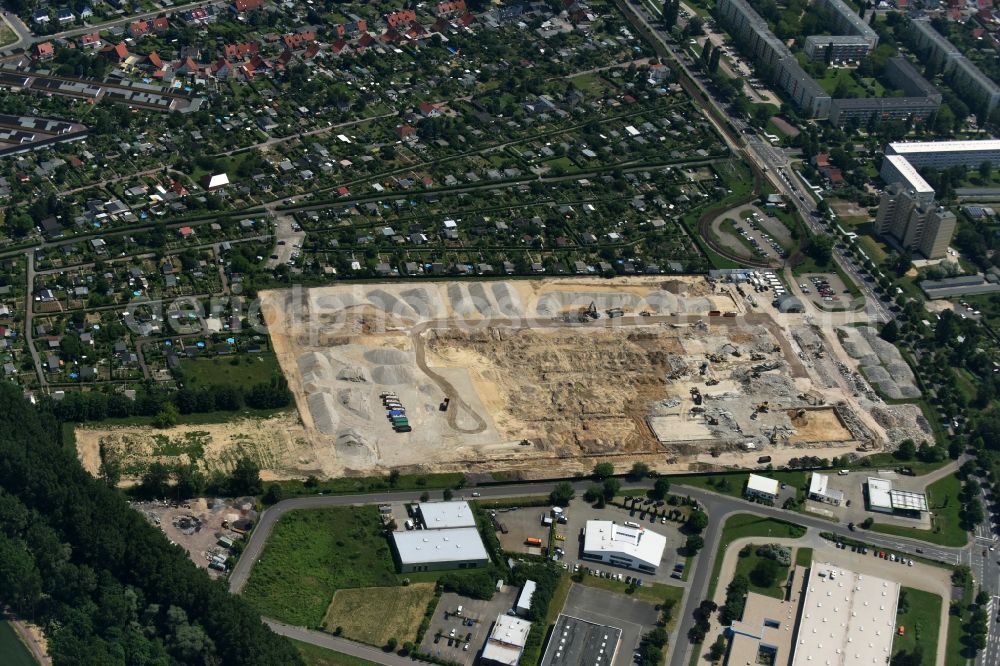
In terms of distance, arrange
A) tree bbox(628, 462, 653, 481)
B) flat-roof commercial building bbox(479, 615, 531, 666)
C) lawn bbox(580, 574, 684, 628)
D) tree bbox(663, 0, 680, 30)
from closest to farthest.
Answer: flat-roof commercial building bbox(479, 615, 531, 666)
lawn bbox(580, 574, 684, 628)
tree bbox(628, 462, 653, 481)
tree bbox(663, 0, 680, 30)

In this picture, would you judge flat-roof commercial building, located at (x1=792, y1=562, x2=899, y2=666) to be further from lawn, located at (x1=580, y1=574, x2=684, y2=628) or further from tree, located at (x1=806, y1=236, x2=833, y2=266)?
tree, located at (x1=806, y1=236, x2=833, y2=266)

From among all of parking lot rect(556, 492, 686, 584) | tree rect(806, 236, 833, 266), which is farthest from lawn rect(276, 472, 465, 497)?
tree rect(806, 236, 833, 266)

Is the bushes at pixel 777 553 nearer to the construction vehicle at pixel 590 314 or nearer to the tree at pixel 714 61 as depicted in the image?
the construction vehicle at pixel 590 314

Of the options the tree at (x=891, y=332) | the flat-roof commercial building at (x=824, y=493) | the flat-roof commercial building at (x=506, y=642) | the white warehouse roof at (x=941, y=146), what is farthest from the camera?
the white warehouse roof at (x=941, y=146)

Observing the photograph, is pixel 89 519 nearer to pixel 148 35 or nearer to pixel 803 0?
pixel 148 35

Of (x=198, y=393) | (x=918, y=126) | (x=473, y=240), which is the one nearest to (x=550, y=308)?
(x=473, y=240)

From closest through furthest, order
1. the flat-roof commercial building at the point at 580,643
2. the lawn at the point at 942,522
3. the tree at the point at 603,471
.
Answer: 1. the flat-roof commercial building at the point at 580,643
2. the lawn at the point at 942,522
3. the tree at the point at 603,471

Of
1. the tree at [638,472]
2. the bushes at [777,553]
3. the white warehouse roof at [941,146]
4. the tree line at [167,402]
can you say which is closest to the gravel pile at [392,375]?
the tree line at [167,402]
